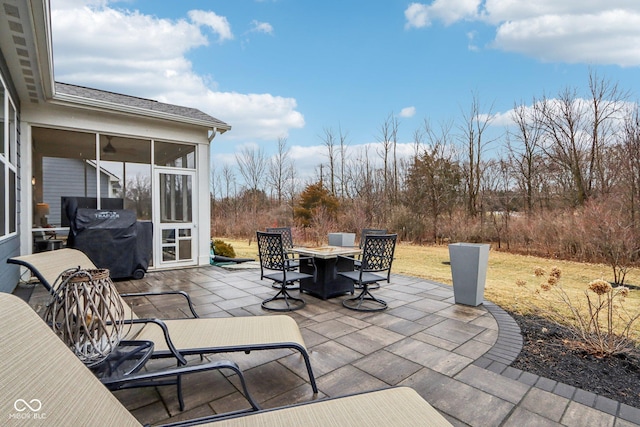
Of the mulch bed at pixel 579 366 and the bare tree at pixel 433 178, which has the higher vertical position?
the bare tree at pixel 433 178

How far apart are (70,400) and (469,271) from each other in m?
4.15

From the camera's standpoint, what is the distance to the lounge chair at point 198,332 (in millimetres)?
2006

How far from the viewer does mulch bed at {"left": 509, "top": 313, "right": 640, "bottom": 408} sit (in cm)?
227

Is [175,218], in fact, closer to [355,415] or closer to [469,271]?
[469,271]

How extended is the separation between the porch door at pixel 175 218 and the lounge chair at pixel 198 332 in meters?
4.29

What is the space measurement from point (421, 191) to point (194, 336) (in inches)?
546

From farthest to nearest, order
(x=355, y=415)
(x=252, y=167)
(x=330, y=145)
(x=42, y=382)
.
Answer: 1. (x=252, y=167)
2. (x=330, y=145)
3. (x=355, y=415)
4. (x=42, y=382)

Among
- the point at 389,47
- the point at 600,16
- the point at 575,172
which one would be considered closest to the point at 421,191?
the point at 575,172

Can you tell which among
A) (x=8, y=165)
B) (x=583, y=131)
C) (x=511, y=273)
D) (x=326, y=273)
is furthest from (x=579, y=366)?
(x=583, y=131)

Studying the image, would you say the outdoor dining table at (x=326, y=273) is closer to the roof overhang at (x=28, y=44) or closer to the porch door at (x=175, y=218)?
the porch door at (x=175, y=218)

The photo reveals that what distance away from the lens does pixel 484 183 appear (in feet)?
47.5

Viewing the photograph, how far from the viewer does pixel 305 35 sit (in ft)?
31.1

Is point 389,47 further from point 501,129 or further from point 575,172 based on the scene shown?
point 575,172

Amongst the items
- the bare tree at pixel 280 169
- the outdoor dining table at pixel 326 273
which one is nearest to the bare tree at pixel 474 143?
the bare tree at pixel 280 169
